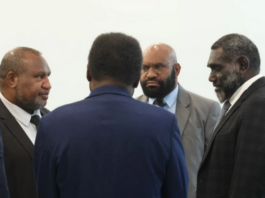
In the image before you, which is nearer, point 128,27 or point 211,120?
point 211,120

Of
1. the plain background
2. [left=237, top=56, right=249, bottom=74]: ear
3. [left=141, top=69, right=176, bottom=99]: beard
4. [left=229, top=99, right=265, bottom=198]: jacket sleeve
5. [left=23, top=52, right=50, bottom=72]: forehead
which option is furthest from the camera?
the plain background

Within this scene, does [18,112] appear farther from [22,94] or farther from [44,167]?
[44,167]

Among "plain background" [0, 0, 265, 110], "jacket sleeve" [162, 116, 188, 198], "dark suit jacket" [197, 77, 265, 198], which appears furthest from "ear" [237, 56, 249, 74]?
"plain background" [0, 0, 265, 110]

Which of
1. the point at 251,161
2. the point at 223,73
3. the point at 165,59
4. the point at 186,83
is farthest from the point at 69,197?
the point at 186,83

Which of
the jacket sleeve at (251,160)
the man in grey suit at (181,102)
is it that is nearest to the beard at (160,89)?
the man in grey suit at (181,102)

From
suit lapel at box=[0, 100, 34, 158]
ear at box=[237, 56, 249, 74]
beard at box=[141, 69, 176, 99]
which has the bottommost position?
suit lapel at box=[0, 100, 34, 158]

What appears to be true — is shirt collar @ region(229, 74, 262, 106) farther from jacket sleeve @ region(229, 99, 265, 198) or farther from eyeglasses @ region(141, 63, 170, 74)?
eyeglasses @ region(141, 63, 170, 74)

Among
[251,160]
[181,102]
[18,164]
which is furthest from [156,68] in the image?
[251,160]

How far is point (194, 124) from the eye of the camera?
11.6ft

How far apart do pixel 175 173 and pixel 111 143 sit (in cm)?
27

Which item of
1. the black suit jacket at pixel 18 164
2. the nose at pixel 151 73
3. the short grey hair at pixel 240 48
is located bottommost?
the black suit jacket at pixel 18 164

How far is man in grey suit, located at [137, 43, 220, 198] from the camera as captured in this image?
11.4ft

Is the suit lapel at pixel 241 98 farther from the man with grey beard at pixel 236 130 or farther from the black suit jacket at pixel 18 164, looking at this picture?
the black suit jacket at pixel 18 164

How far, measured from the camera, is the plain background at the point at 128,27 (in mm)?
4594
